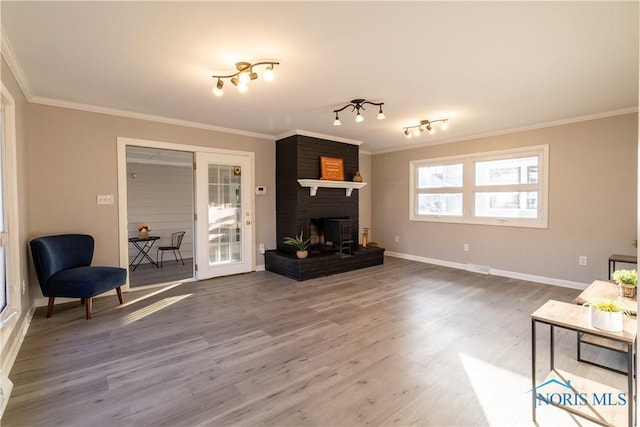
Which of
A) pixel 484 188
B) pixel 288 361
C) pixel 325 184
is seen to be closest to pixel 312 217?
pixel 325 184

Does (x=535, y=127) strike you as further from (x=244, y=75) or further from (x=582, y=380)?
(x=244, y=75)

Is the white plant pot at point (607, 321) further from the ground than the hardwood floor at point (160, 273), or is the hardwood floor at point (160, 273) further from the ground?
the white plant pot at point (607, 321)

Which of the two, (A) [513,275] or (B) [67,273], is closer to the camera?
(B) [67,273]

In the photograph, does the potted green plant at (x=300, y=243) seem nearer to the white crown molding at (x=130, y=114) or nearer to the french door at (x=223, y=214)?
the french door at (x=223, y=214)

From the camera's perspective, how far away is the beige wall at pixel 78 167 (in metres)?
3.54

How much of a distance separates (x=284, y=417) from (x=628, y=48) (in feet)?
11.8

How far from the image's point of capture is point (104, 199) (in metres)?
3.96

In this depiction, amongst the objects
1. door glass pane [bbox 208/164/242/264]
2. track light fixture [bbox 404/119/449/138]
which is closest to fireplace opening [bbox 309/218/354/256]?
door glass pane [bbox 208/164/242/264]

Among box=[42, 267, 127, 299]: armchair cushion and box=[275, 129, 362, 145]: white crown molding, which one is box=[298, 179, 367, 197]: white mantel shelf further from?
box=[42, 267, 127, 299]: armchair cushion

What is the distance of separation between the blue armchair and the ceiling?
5.36ft

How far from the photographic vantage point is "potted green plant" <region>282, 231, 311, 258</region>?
192 inches

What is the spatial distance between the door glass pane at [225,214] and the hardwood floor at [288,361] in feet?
3.73

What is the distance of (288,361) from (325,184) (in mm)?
3457

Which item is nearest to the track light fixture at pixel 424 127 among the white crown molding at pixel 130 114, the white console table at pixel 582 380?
the white crown molding at pixel 130 114
